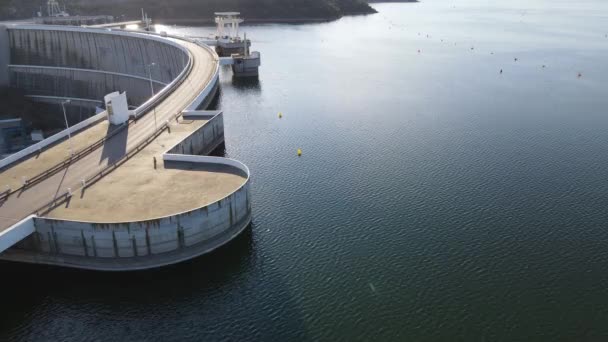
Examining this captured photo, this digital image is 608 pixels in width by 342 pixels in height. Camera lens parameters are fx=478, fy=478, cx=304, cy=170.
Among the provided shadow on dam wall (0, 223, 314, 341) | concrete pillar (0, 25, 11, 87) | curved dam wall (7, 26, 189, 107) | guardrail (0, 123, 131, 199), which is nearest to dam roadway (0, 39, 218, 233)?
guardrail (0, 123, 131, 199)

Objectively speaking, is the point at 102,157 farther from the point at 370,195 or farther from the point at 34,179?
the point at 370,195

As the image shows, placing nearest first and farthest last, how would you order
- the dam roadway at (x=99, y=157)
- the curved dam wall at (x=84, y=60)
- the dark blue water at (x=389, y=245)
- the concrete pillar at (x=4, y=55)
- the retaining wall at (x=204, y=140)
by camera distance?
the dark blue water at (x=389, y=245), the dam roadway at (x=99, y=157), the retaining wall at (x=204, y=140), the concrete pillar at (x=4, y=55), the curved dam wall at (x=84, y=60)

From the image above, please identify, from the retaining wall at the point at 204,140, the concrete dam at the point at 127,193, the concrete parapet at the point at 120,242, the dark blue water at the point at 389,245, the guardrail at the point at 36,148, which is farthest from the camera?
the retaining wall at the point at 204,140

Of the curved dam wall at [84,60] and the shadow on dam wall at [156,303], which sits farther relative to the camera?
the curved dam wall at [84,60]

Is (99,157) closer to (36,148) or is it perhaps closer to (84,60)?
(36,148)

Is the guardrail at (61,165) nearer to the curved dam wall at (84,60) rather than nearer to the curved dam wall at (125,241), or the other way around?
the curved dam wall at (125,241)

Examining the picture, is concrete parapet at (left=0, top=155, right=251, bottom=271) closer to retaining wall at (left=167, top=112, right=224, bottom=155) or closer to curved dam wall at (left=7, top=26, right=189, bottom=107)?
retaining wall at (left=167, top=112, right=224, bottom=155)

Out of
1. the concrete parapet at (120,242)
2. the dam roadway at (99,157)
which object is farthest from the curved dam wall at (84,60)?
the concrete parapet at (120,242)
